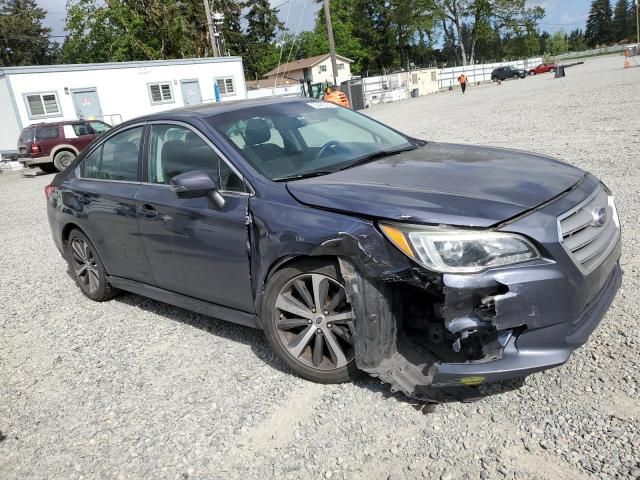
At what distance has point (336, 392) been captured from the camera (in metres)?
3.18

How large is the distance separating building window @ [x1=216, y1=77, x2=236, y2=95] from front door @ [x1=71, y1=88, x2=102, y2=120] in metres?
7.42

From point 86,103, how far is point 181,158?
994 inches

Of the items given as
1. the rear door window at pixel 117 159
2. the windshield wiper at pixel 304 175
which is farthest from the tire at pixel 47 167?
the windshield wiper at pixel 304 175

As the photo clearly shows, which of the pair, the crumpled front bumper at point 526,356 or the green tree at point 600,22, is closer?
the crumpled front bumper at point 526,356

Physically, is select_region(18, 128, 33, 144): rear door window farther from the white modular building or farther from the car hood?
the car hood

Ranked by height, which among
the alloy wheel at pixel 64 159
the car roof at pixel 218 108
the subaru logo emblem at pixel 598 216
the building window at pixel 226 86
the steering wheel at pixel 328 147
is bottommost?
the alloy wheel at pixel 64 159

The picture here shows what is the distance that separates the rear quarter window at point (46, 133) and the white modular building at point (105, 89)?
6.40 m

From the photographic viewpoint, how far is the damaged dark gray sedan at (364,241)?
2559 millimetres

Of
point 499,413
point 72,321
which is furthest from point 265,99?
point 499,413

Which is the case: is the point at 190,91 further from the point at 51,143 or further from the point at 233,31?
the point at 233,31

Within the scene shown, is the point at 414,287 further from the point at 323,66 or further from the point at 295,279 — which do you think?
the point at 323,66

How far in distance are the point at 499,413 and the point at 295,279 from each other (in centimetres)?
129

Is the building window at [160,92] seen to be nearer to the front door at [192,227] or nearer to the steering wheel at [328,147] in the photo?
the front door at [192,227]

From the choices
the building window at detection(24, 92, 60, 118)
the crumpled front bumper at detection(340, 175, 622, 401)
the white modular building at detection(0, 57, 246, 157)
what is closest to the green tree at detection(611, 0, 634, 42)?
the white modular building at detection(0, 57, 246, 157)
